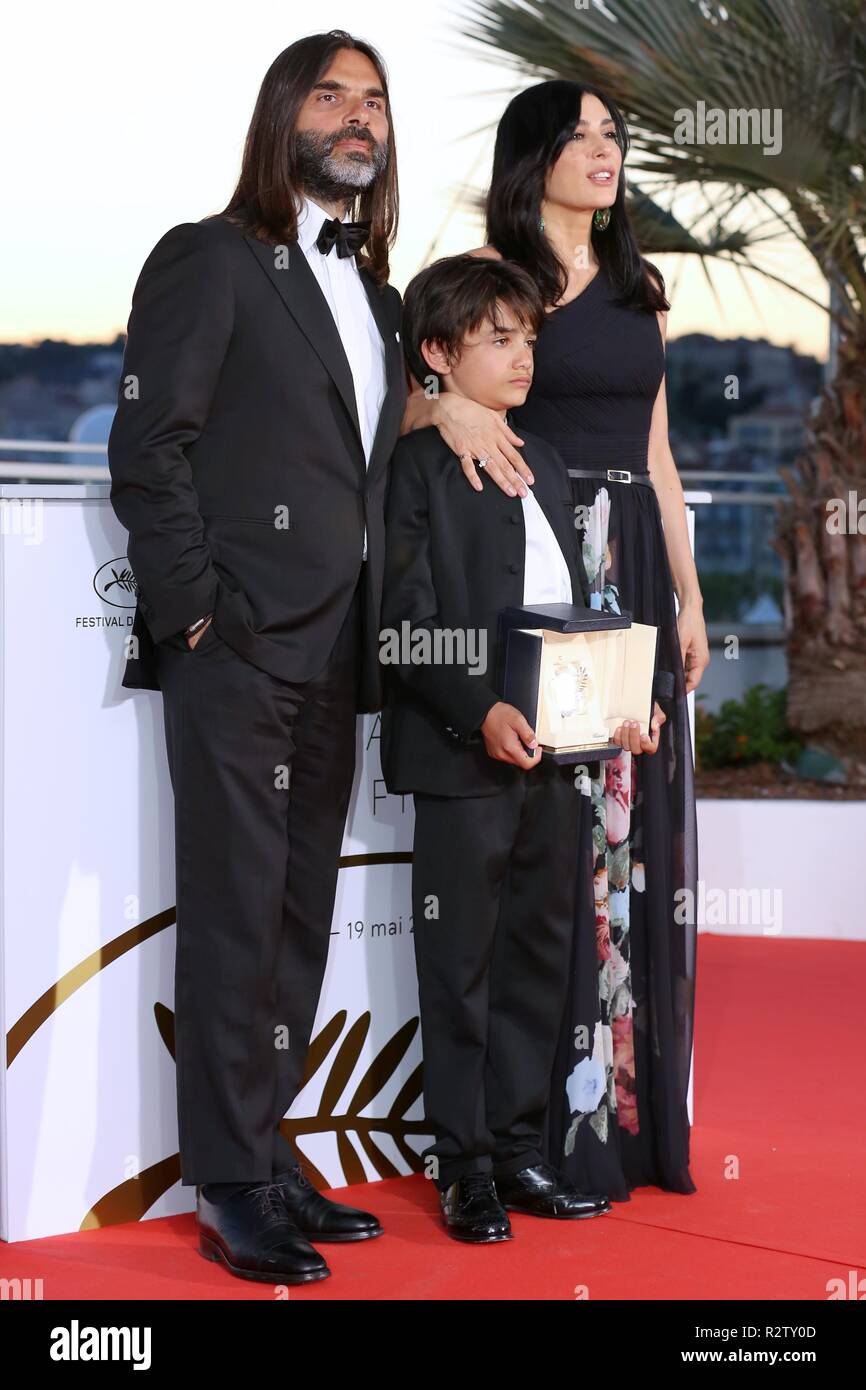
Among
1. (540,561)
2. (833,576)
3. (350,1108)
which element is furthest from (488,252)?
(833,576)

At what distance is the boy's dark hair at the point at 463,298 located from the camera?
9.30ft

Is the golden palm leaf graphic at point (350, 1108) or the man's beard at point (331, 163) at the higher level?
the man's beard at point (331, 163)

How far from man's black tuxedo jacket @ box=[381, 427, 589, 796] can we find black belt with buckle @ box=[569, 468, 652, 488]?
22 centimetres

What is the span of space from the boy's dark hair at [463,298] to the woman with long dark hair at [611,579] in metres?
0.11

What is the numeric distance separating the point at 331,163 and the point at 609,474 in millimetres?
765

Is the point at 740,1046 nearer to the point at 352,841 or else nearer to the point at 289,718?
the point at 352,841

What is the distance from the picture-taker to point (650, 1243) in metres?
2.85

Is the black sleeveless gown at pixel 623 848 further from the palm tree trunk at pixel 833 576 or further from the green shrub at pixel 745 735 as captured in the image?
the green shrub at pixel 745 735

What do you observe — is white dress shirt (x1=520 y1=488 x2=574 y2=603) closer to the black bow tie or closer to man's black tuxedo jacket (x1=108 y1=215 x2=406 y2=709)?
man's black tuxedo jacket (x1=108 y1=215 x2=406 y2=709)

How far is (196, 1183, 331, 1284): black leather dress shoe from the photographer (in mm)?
Result: 2594

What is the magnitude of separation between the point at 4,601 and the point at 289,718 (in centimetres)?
55

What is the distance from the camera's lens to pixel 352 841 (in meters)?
3.19

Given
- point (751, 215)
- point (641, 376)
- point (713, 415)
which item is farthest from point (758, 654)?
point (641, 376)

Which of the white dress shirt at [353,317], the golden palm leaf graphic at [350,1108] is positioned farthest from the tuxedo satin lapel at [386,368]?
the golden palm leaf graphic at [350,1108]
